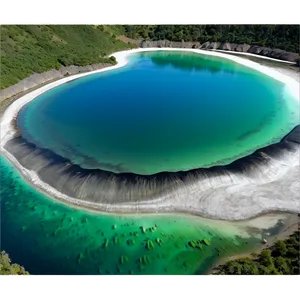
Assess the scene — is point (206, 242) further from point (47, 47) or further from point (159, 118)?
point (47, 47)

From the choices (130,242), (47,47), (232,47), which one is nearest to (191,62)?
(232,47)

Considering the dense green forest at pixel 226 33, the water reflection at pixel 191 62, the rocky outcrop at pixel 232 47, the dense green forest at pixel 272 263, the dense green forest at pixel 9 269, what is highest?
the dense green forest at pixel 226 33

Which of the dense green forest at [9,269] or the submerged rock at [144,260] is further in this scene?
the submerged rock at [144,260]

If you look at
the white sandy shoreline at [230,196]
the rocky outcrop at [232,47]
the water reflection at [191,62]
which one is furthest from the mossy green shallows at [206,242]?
the rocky outcrop at [232,47]

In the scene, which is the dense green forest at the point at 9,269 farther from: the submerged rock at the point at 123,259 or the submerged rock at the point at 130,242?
the submerged rock at the point at 130,242

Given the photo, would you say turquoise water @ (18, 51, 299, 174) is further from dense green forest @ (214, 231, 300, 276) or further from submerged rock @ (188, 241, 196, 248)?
dense green forest @ (214, 231, 300, 276)
